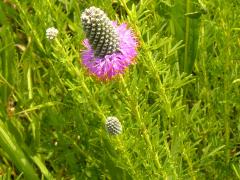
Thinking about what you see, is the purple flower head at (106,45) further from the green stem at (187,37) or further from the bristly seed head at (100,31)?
the green stem at (187,37)

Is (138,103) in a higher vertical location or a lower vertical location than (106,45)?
lower

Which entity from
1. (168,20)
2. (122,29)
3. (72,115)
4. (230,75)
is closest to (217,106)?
(230,75)

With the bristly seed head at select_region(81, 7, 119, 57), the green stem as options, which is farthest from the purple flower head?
the green stem

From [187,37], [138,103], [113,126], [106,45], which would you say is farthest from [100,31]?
[187,37]

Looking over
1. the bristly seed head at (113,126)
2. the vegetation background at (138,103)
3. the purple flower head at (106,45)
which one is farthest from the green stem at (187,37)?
the bristly seed head at (113,126)

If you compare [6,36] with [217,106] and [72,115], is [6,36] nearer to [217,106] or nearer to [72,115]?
[72,115]

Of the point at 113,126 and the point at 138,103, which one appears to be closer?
the point at 113,126

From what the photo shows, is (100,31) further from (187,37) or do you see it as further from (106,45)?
(187,37)
